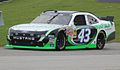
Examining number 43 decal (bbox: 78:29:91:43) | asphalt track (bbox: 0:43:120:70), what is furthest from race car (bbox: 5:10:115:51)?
asphalt track (bbox: 0:43:120:70)

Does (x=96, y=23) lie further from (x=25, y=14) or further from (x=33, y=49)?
(x=25, y=14)

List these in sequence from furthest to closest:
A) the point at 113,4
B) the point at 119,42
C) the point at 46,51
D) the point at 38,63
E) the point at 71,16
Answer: the point at 113,4 < the point at 119,42 < the point at 71,16 < the point at 46,51 < the point at 38,63

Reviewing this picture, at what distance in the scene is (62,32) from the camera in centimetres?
1900

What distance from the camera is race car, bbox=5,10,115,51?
1853 centimetres

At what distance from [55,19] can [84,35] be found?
1.21 m

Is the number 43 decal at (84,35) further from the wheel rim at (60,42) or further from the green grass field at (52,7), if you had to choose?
the green grass field at (52,7)

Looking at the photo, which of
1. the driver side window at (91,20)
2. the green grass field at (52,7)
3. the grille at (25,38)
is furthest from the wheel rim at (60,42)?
the green grass field at (52,7)

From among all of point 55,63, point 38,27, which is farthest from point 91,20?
point 55,63

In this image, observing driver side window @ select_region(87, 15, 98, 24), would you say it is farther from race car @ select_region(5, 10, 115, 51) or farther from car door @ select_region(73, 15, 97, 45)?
car door @ select_region(73, 15, 97, 45)

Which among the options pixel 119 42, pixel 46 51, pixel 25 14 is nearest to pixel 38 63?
pixel 46 51

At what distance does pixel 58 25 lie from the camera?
63.1ft

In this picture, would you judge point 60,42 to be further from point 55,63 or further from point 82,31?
point 55,63

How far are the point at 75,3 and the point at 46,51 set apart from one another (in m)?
32.5

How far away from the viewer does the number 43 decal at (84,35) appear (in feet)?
65.1
